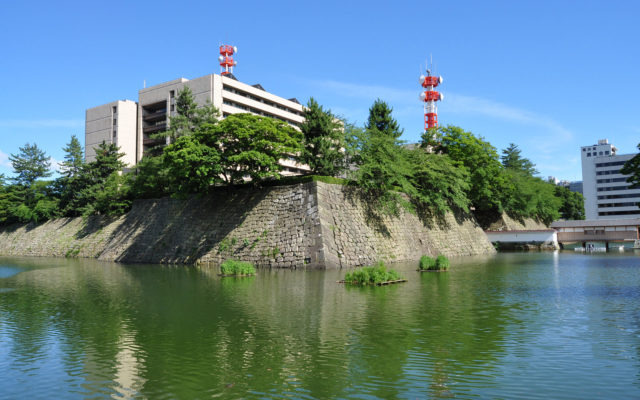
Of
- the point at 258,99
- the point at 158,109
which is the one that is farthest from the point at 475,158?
the point at 158,109

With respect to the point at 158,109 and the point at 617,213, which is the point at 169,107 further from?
the point at 617,213

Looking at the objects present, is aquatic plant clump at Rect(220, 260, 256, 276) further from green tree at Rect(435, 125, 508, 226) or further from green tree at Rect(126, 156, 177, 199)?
green tree at Rect(435, 125, 508, 226)

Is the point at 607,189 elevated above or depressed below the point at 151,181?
above

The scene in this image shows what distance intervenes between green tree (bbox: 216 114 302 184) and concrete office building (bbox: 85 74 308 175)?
3625cm

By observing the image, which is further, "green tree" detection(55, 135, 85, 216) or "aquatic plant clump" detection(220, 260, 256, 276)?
"green tree" detection(55, 135, 85, 216)

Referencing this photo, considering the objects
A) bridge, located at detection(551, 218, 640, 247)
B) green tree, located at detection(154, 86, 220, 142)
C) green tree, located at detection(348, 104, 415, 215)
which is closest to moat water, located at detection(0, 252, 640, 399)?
green tree, located at detection(348, 104, 415, 215)

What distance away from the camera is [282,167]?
37.2m

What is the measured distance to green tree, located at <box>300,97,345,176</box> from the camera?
38656 millimetres

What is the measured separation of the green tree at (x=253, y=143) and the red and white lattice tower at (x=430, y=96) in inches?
2294

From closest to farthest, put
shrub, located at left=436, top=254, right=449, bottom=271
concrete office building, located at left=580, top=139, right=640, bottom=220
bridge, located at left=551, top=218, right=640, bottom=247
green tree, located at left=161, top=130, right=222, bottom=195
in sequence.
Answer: shrub, located at left=436, top=254, right=449, bottom=271, green tree, located at left=161, top=130, right=222, bottom=195, bridge, located at left=551, top=218, right=640, bottom=247, concrete office building, located at left=580, top=139, right=640, bottom=220

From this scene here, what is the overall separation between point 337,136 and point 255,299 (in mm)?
25214

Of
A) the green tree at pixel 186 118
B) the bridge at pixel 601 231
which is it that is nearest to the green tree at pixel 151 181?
the green tree at pixel 186 118

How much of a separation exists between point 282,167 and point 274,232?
7.07 meters

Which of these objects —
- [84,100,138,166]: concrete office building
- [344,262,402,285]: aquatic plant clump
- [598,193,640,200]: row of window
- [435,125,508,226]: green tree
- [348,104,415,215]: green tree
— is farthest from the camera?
[598,193,640,200]: row of window
